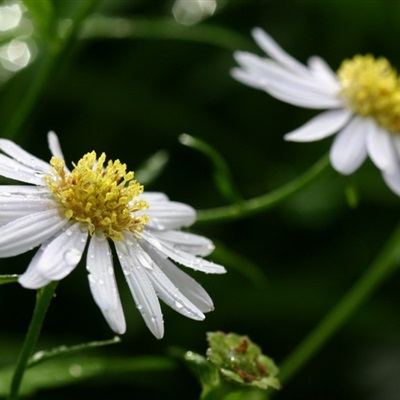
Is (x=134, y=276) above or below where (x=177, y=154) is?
below

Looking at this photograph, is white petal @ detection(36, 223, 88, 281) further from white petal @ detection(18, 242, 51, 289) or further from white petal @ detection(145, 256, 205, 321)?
white petal @ detection(145, 256, 205, 321)

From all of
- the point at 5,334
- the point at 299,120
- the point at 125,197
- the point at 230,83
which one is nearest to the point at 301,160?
the point at 299,120

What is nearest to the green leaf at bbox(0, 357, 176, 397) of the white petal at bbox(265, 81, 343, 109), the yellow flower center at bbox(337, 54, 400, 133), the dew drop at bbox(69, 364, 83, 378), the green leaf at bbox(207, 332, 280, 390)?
the dew drop at bbox(69, 364, 83, 378)

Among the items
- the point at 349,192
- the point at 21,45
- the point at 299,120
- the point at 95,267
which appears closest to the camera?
the point at 95,267

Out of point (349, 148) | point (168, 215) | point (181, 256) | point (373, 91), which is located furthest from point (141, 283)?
point (373, 91)

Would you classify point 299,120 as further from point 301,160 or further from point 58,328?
point 58,328
